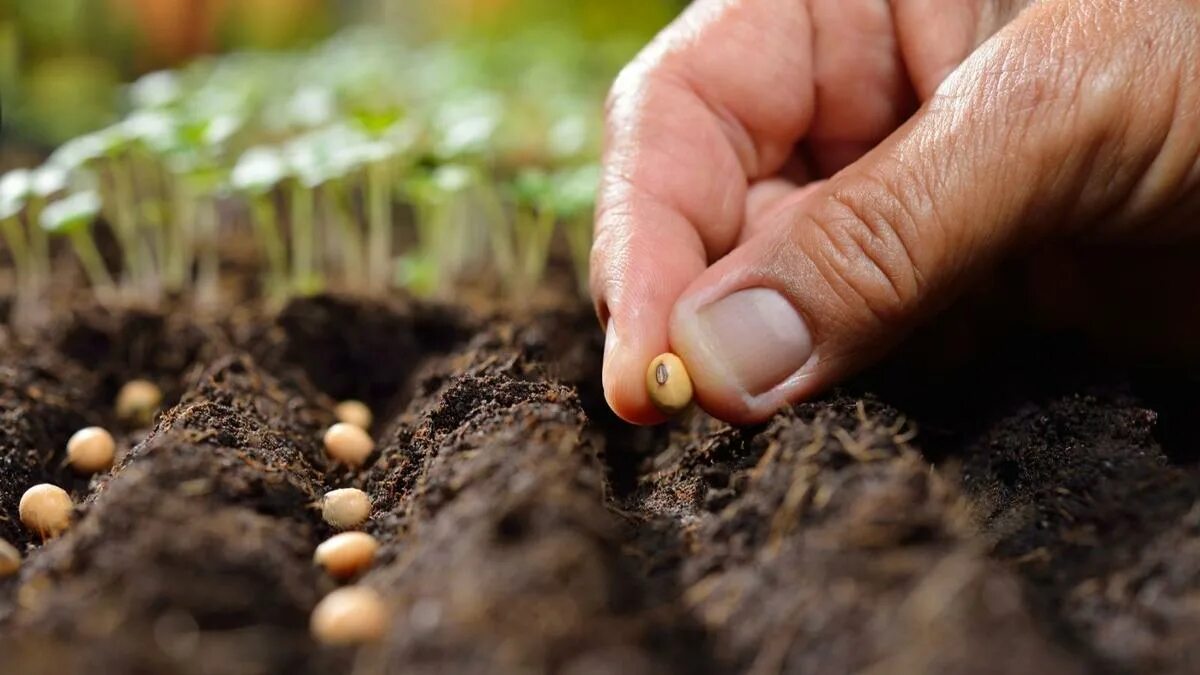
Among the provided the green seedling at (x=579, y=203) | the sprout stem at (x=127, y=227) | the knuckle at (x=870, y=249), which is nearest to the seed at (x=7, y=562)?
the knuckle at (x=870, y=249)

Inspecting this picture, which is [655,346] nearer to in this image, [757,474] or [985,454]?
[757,474]

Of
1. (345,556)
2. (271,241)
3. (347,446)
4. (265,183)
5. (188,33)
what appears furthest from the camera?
(188,33)

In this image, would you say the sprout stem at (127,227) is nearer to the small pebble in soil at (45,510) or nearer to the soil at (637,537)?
the soil at (637,537)

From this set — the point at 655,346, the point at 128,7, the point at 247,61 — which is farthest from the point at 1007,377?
the point at 128,7

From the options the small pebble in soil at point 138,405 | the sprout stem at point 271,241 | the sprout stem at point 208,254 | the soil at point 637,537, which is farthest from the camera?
the sprout stem at point 208,254

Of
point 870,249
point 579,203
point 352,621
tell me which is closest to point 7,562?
point 352,621

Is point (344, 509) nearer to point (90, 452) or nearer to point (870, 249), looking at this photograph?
point (90, 452)

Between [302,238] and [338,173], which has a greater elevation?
[338,173]
